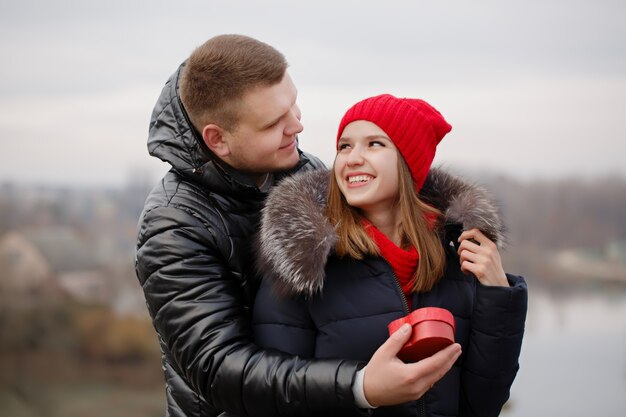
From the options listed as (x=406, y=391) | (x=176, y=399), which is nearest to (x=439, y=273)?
(x=406, y=391)

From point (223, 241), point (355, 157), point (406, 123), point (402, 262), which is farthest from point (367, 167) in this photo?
point (223, 241)

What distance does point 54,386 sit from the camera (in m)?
10.8

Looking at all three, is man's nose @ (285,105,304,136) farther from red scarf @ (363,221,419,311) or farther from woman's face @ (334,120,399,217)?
red scarf @ (363,221,419,311)

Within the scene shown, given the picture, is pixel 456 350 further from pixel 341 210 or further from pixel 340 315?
pixel 341 210

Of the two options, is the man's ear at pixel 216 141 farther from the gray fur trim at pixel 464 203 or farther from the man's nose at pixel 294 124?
the gray fur trim at pixel 464 203

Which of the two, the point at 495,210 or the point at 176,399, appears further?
the point at 176,399

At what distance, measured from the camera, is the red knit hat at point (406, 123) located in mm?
1807

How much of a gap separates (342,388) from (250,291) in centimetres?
44

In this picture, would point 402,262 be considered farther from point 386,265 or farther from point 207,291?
point 207,291

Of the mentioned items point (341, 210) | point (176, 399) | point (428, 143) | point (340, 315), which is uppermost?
point (428, 143)

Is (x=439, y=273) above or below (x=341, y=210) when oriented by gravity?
below

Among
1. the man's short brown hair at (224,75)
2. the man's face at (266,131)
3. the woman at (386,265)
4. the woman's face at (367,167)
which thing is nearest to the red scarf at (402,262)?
the woman at (386,265)

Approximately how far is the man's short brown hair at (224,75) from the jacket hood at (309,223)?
26 centimetres

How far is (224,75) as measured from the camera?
1948 mm
